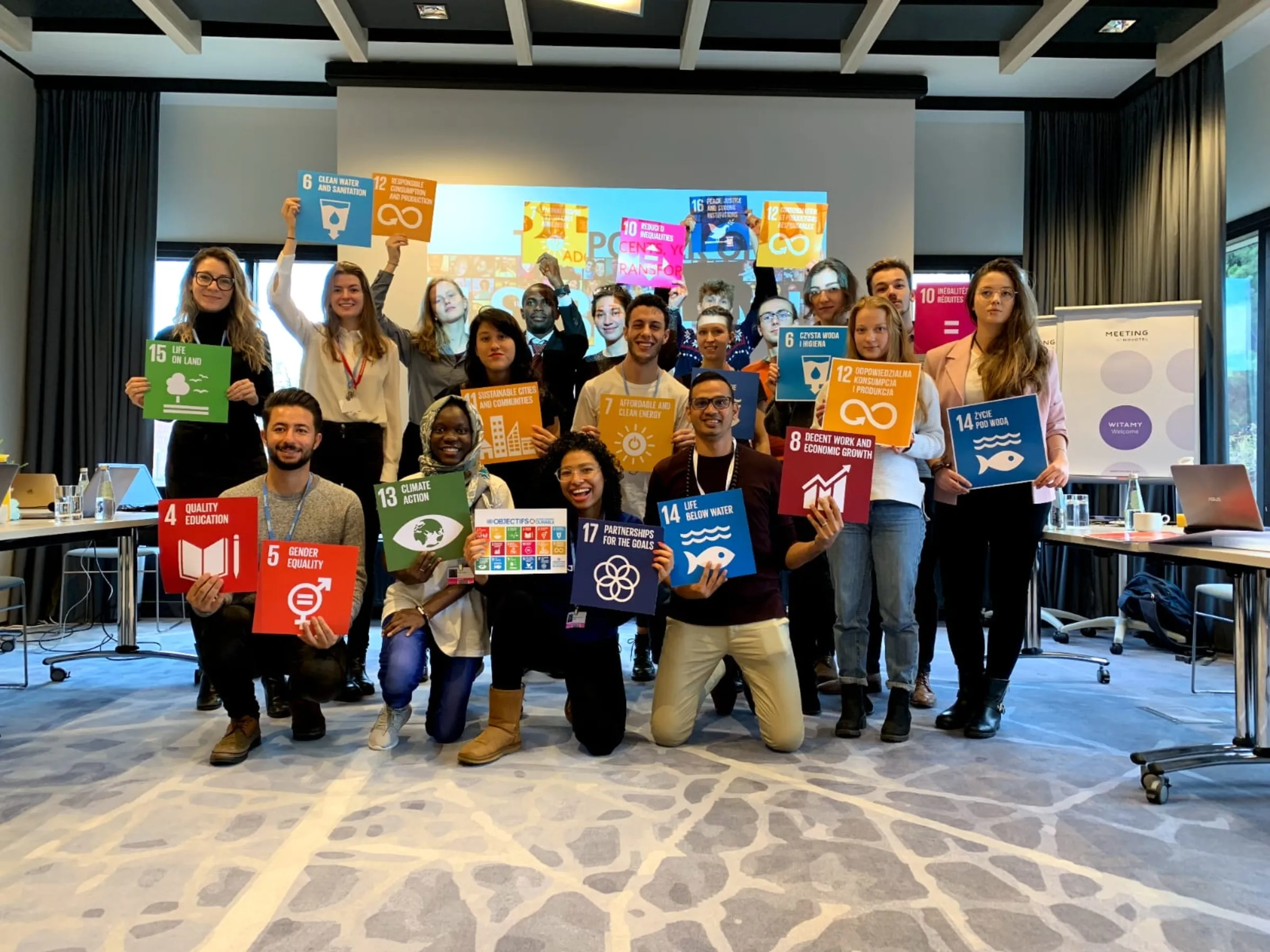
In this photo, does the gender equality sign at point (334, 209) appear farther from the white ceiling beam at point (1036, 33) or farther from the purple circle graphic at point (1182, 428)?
the purple circle graphic at point (1182, 428)

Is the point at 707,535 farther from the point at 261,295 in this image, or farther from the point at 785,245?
the point at 261,295

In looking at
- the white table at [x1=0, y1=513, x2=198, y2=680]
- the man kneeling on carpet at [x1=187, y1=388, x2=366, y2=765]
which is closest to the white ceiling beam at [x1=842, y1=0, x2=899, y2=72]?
the man kneeling on carpet at [x1=187, y1=388, x2=366, y2=765]

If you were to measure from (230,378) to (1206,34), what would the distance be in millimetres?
5748

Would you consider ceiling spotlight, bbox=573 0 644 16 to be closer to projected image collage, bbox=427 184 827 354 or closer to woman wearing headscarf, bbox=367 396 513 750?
projected image collage, bbox=427 184 827 354

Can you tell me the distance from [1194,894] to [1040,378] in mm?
1657

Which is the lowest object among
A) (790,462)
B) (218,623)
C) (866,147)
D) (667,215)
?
(218,623)

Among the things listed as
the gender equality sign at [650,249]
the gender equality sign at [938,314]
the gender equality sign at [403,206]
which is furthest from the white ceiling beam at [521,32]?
the gender equality sign at [938,314]

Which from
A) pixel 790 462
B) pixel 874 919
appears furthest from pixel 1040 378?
pixel 874 919

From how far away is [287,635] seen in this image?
2787 mm

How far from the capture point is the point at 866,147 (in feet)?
18.3

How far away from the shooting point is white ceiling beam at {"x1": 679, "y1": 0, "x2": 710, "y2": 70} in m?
4.70

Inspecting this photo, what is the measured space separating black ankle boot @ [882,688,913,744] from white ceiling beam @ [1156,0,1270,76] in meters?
4.41

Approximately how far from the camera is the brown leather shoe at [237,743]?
2648 mm

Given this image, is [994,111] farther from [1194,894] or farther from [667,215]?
[1194,894]
